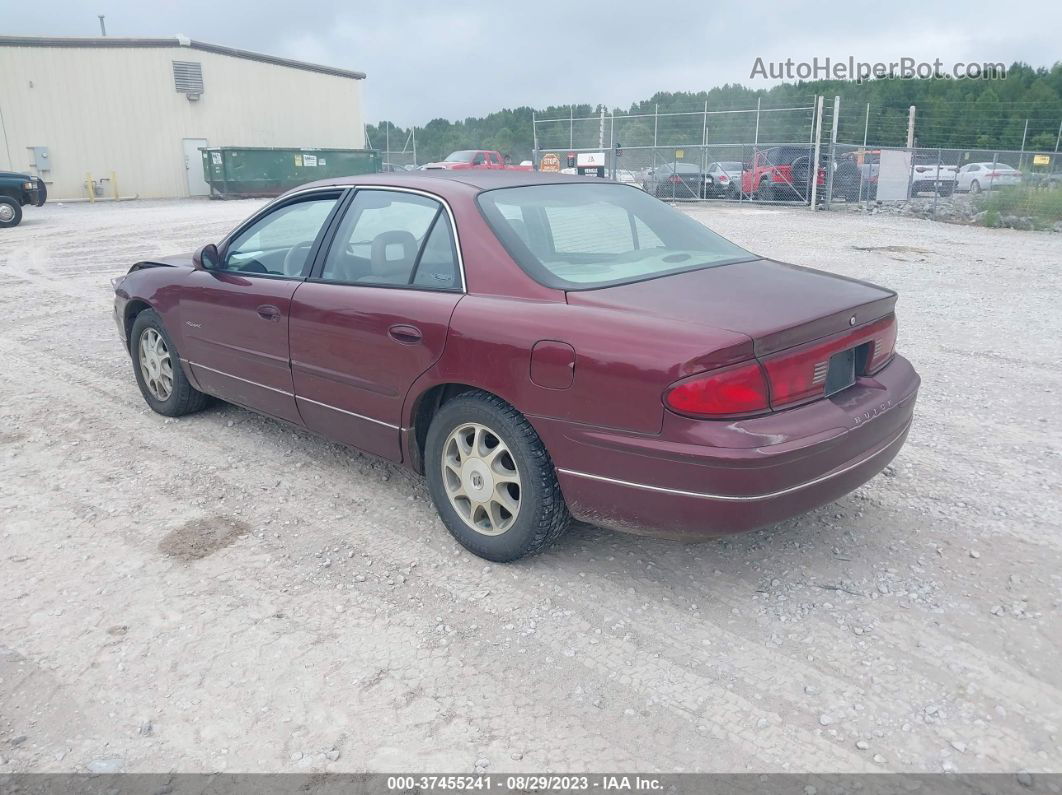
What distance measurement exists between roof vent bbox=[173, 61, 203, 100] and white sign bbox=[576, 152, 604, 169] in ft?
50.4

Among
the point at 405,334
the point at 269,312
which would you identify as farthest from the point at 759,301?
the point at 269,312

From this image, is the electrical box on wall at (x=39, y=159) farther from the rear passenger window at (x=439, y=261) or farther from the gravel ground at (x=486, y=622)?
the rear passenger window at (x=439, y=261)

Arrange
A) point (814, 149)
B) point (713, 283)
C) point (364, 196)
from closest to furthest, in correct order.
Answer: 1. point (713, 283)
2. point (364, 196)
3. point (814, 149)

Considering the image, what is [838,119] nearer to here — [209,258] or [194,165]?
[209,258]

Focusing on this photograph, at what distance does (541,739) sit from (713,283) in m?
1.86

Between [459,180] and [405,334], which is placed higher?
Answer: [459,180]

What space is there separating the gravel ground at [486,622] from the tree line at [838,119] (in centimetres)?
2257

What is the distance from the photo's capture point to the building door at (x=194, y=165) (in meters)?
32.8

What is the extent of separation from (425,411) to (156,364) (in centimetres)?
258

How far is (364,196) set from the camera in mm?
4098

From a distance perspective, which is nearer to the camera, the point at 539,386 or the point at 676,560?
the point at 539,386

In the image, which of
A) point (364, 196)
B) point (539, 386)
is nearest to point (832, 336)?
point (539, 386)

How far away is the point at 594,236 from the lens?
12.8 ft

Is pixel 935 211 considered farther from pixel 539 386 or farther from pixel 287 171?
pixel 287 171
